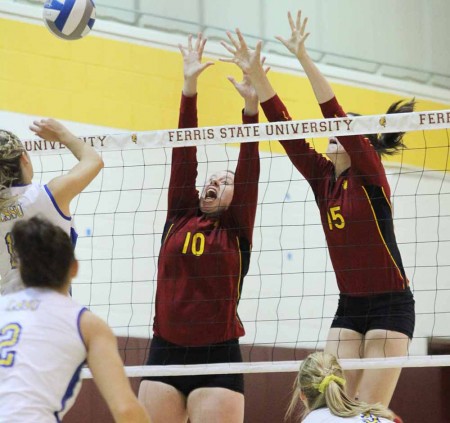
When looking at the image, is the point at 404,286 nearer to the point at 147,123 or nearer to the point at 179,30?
the point at 147,123

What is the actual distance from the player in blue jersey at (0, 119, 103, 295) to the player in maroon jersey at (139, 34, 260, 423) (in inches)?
46.0

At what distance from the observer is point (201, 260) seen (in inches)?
220

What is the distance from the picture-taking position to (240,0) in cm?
946

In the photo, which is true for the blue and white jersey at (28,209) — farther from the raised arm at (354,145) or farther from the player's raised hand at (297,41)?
the player's raised hand at (297,41)

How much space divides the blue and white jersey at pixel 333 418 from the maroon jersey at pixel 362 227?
1190 mm

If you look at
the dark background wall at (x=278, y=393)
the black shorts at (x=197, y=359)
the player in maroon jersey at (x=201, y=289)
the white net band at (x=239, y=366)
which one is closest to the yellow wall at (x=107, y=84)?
the dark background wall at (x=278, y=393)

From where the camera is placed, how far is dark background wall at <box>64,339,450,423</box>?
7.90 metres

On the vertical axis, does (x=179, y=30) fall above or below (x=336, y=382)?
above

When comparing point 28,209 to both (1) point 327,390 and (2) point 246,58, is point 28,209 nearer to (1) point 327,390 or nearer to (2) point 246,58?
(1) point 327,390

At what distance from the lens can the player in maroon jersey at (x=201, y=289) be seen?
17.7ft

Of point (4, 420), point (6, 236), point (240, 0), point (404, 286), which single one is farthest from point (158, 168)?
point (4, 420)

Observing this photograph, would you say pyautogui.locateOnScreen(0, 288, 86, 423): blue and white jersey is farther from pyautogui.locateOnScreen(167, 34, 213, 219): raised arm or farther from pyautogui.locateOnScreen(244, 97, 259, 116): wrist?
pyautogui.locateOnScreen(244, 97, 259, 116): wrist

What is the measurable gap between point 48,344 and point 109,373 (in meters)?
0.22

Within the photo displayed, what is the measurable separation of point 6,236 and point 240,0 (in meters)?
5.55
